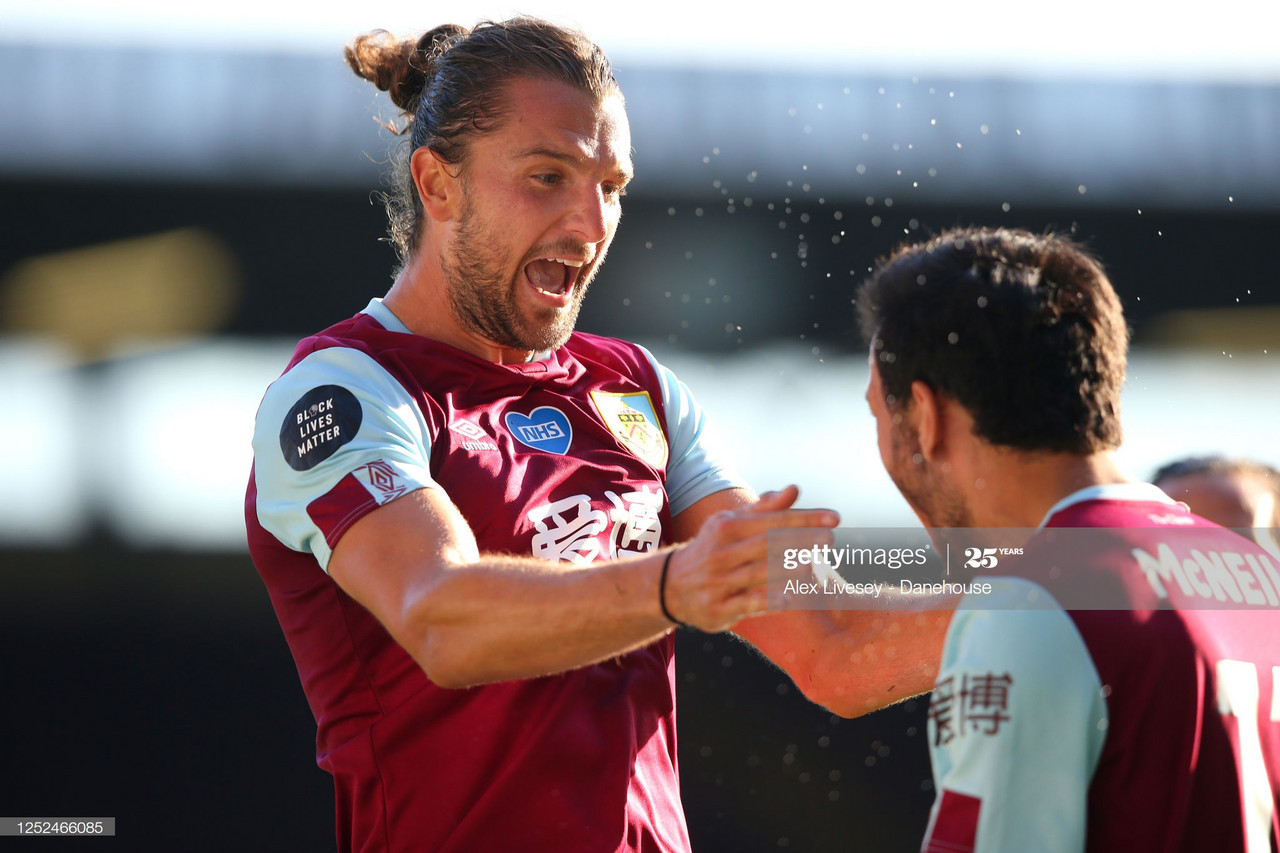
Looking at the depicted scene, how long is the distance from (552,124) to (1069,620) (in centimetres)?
170

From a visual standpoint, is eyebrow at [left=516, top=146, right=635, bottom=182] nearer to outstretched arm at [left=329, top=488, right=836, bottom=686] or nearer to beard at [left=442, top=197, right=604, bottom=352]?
beard at [left=442, top=197, right=604, bottom=352]

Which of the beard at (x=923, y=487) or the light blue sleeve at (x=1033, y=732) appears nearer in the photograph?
the light blue sleeve at (x=1033, y=732)

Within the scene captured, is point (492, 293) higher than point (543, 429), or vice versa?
point (492, 293)

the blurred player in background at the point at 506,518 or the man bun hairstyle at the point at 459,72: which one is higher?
the man bun hairstyle at the point at 459,72

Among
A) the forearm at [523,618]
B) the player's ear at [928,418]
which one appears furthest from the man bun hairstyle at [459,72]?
the player's ear at [928,418]

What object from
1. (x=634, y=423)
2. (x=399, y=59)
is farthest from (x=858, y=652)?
(x=399, y=59)

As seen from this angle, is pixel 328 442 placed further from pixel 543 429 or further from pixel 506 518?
pixel 543 429

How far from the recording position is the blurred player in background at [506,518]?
2.04 meters

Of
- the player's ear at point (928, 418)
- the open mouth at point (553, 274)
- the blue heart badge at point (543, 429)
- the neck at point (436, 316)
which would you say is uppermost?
the open mouth at point (553, 274)

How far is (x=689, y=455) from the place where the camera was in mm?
2848

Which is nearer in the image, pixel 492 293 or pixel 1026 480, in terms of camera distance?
pixel 1026 480

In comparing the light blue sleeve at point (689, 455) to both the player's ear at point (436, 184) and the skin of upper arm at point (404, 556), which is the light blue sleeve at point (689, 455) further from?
the skin of upper arm at point (404, 556)

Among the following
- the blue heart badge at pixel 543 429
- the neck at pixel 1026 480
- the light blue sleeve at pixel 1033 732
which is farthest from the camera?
the blue heart badge at pixel 543 429

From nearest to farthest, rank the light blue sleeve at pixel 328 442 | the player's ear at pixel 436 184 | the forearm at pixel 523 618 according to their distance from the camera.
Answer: the forearm at pixel 523 618 → the light blue sleeve at pixel 328 442 → the player's ear at pixel 436 184
